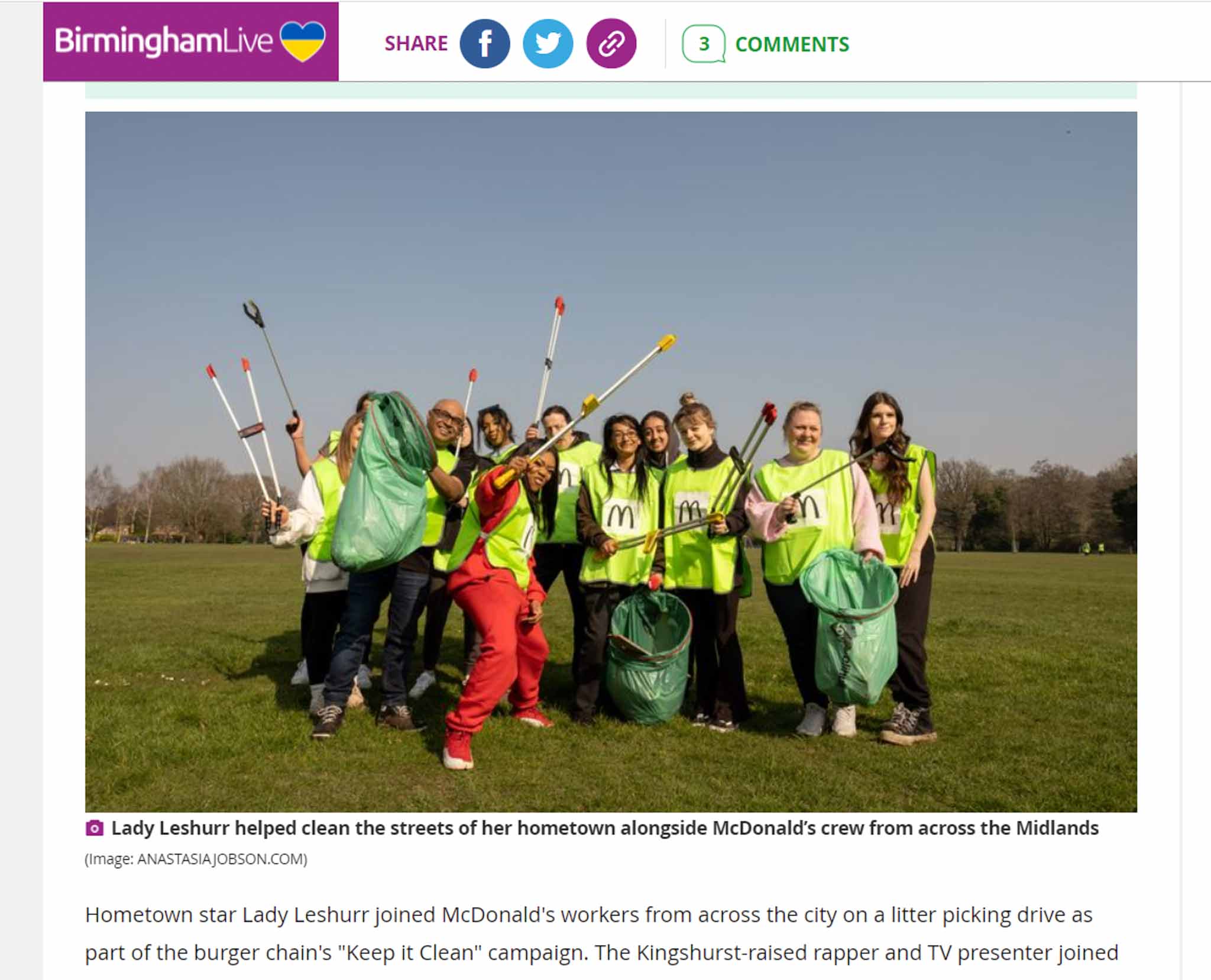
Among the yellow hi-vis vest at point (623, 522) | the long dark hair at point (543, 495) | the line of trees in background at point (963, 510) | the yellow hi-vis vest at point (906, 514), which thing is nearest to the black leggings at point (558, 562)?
the long dark hair at point (543, 495)

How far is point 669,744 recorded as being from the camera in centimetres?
541

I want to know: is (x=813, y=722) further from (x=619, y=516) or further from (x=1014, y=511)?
(x=1014, y=511)

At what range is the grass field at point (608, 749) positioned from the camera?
4.46 metres

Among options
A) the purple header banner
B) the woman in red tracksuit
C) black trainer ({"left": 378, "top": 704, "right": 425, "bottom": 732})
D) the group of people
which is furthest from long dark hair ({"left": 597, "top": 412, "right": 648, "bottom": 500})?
the purple header banner

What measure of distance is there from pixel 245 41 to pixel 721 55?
8.30 feet

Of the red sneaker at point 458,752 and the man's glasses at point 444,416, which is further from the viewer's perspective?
the man's glasses at point 444,416

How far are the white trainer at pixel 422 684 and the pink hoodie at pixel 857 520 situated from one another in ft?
9.41

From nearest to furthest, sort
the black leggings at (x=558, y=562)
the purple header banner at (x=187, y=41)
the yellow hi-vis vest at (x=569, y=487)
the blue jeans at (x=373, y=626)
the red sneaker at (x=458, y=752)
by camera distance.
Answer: the purple header banner at (x=187, y=41) → the red sneaker at (x=458, y=752) → the blue jeans at (x=373, y=626) → the yellow hi-vis vest at (x=569, y=487) → the black leggings at (x=558, y=562)

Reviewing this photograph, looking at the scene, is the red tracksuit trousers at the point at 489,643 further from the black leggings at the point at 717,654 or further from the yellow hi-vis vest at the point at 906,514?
the yellow hi-vis vest at the point at 906,514

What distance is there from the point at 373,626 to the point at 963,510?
54058mm

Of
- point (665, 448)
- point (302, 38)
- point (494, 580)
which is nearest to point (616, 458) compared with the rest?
point (665, 448)
